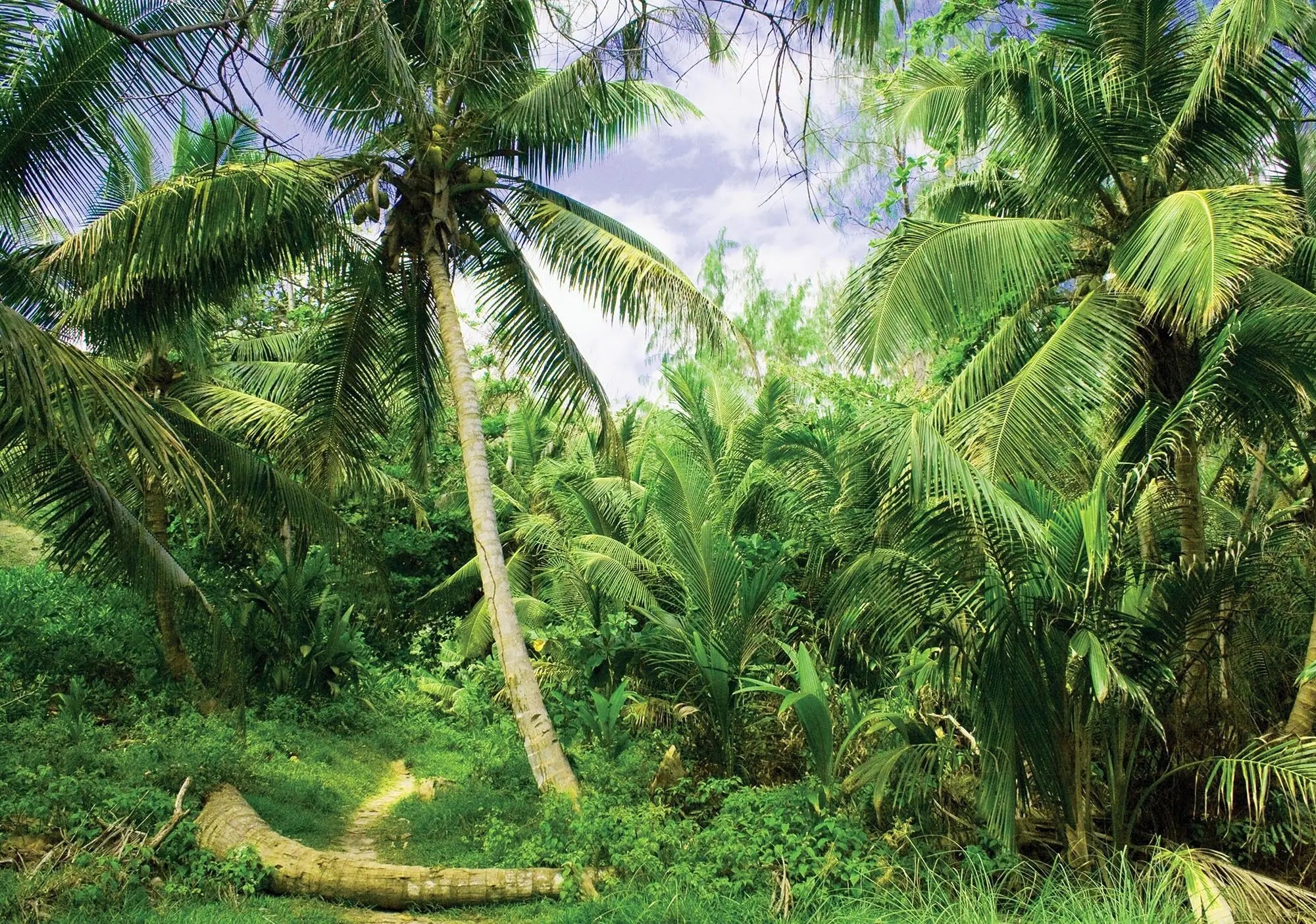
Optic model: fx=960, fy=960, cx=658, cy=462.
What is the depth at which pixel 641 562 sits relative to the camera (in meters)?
10.6

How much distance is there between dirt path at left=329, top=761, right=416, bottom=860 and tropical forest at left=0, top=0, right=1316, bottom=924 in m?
0.09

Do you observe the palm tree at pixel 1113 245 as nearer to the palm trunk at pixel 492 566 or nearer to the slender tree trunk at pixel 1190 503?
the slender tree trunk at pixel 1190 503

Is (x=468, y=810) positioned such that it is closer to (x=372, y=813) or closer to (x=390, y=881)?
(x=372, y=813)

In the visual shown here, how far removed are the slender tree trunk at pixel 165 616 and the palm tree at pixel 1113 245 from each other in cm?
727

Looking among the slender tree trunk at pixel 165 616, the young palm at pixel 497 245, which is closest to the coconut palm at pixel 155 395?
the slender tree trunk at pixel 165 616

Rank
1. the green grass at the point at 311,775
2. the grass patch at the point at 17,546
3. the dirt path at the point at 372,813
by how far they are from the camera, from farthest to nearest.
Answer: the grass patch at the point at 17,546 → the green grass at the point at 311,775 → the dirt path at the point at 372,813

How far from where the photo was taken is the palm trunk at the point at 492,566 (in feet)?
24.3

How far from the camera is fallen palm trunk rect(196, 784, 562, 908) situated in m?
5.83

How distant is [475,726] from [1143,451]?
7.52m

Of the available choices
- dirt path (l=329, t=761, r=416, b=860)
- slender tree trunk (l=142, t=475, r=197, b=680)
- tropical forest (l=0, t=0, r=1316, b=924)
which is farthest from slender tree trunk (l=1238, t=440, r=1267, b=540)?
slender tree trunk (l=142, t=475, r=197, b=680)

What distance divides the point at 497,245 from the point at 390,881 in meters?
5.77

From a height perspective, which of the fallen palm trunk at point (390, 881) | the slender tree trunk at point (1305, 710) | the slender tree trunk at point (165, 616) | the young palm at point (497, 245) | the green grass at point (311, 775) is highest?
the young palm at point (497, 245)

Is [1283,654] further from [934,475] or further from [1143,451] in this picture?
[934,475]

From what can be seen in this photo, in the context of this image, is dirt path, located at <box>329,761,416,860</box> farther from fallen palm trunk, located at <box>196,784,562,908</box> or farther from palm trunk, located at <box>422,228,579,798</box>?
palm trunk, located at <box>422,228,579,798</box>
